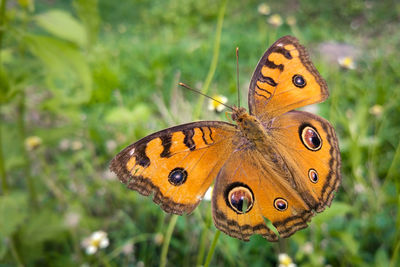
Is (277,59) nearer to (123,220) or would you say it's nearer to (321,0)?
(123,220)

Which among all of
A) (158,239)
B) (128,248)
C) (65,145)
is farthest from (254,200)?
(65,145)

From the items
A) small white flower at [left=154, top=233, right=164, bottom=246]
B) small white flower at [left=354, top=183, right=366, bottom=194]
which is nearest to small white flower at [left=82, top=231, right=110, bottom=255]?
small white flower at [left=154, top=233, right=164, bottom=246]

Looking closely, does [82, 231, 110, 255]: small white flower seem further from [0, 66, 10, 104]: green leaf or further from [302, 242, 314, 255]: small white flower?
[302, 242, 314, 255]: small white flower

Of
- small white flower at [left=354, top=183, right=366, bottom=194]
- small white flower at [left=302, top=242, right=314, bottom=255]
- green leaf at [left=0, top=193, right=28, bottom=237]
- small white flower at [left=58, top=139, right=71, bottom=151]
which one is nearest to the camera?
green leaf at [left=0, top=193, right=28, bottom=237]

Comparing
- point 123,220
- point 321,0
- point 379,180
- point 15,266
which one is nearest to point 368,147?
point 379,180

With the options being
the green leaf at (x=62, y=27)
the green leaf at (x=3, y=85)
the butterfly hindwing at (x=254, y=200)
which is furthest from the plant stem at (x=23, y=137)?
the butterfly hindwing at (x=254, y=200)

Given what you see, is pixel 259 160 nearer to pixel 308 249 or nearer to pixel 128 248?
pixel 308 249
